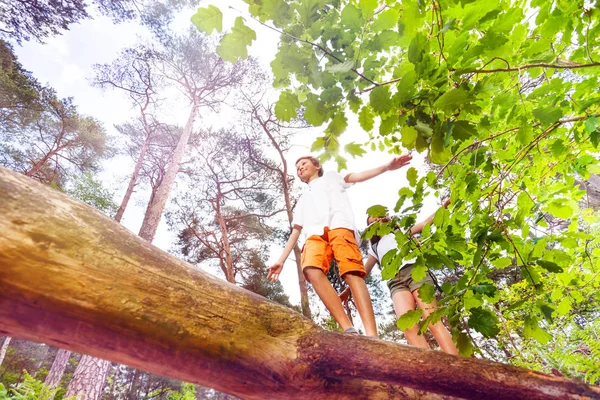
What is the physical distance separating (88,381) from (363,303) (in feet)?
23.4

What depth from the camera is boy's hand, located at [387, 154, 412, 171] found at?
2.24 metres

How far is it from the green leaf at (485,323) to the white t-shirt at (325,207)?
60.3 inches

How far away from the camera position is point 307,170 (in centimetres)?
335

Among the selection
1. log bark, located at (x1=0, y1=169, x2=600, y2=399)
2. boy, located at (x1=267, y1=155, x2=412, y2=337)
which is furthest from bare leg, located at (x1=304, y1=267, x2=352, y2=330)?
log bark, located at (x1=0, y1=169, x2=600, y2=399)

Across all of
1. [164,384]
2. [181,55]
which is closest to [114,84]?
[181,55]

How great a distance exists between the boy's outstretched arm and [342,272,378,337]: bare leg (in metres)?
0.88

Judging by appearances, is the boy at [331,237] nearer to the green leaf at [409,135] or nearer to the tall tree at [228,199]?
the green leaf at [409,135]

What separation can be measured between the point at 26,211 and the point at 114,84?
1551 centimetres

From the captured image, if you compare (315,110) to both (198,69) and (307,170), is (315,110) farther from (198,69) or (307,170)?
(198,69)

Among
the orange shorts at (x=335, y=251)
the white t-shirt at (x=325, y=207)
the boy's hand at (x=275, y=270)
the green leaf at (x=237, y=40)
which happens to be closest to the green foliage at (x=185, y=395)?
the boy's hand at (x=275, y=270)

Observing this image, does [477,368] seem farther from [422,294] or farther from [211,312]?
[211,312]

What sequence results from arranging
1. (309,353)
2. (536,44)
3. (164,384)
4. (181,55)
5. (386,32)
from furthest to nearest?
(164,384)
(181,55)
(536,44)
(309,353)
(386,32)

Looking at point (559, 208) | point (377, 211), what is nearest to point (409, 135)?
point (377, 211)

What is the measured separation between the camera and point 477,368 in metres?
1.18
